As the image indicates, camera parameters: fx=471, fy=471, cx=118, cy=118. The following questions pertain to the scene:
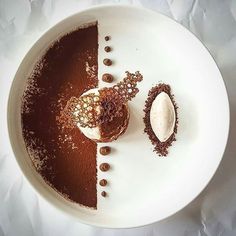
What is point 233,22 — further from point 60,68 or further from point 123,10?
point 60,68

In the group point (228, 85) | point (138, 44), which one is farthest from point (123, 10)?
point (228, 85)

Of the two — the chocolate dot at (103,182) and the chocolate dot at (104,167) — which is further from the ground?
the chocolate dot at (104,167)

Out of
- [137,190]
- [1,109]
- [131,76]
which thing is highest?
[131,76]

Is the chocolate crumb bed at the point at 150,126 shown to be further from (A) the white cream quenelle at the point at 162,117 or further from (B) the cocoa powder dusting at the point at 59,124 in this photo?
(B) the cocoa powder dusting at the point at 59,124

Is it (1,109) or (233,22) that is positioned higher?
(233,22)

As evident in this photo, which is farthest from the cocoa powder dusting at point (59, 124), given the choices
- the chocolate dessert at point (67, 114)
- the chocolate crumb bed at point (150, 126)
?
the chocolate crumb bed at point (150, 126)

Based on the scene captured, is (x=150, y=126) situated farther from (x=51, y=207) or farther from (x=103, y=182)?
(x=51, y=207)

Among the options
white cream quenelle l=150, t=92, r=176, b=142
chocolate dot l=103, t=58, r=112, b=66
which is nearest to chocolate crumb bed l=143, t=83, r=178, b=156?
white cream quenelle l=150, t=92, r=176, b=142
